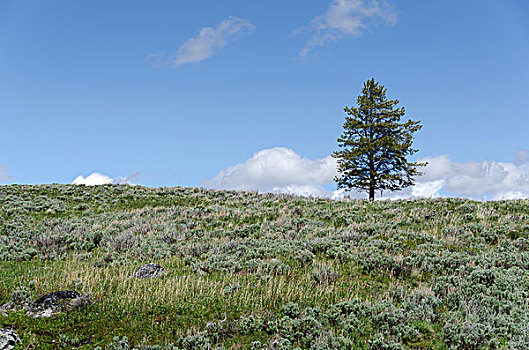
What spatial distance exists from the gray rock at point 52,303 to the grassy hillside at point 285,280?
27 cm

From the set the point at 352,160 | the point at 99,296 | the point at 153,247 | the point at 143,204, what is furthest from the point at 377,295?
the point at 352,160

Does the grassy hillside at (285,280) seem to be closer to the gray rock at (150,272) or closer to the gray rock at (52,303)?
the gray rock at (52,303)

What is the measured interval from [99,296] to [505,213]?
19.2 m

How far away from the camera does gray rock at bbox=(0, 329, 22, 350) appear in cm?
628

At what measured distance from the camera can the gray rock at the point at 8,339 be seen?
628 centimetres

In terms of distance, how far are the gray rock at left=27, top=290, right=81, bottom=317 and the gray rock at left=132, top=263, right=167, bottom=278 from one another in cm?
234

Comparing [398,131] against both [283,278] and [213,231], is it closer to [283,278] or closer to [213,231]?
[213,231]

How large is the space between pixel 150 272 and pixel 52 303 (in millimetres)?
3038

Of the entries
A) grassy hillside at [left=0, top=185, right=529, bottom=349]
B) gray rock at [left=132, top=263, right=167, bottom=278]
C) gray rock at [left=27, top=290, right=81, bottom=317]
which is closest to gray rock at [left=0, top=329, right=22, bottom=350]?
grassy hillside at [left=0, top=185, right=529, bottom=349]

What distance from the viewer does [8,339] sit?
251 inches

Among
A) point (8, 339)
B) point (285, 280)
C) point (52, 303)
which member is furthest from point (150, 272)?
point (8, 339)

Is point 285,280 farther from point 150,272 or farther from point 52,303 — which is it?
point 52,303

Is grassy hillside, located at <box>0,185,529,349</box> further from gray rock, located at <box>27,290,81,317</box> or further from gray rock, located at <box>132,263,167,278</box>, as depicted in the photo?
gray rock, located at <box>132,263,167,278</box>

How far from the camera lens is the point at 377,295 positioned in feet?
30.6
